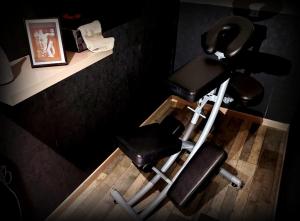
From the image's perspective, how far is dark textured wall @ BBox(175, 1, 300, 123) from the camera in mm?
2365

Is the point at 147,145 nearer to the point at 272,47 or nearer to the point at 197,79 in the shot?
the point at 197,79

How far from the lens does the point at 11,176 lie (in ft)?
4.84

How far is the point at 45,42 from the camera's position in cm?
133

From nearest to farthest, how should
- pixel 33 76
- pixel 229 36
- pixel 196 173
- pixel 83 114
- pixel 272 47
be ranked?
pixel 33 76 < pixel 229 36 < pixel 196 173 < pixel 83 114 < pixel 272 47

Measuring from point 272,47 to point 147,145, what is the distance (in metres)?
1.69

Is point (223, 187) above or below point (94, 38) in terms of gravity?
below

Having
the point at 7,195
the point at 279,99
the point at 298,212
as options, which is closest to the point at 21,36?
the point at 7,195

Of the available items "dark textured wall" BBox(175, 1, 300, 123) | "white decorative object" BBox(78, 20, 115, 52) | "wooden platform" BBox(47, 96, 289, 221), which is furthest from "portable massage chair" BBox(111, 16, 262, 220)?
"dark textured wall" BBox(175, 1, 300, 123)

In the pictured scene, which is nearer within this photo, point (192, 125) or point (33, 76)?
point (33, 76)

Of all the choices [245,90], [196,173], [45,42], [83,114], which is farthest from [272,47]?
[45,42]

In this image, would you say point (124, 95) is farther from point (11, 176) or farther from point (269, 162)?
point (269, 162)

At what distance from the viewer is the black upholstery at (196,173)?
176 cm

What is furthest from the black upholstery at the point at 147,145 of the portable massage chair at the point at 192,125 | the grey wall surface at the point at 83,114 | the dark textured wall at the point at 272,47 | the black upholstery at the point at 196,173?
the dark textured wall at the point at 272,47

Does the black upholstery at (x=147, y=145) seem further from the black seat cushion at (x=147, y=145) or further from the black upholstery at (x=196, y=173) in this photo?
the black upholstery at (x=196, y=173)
